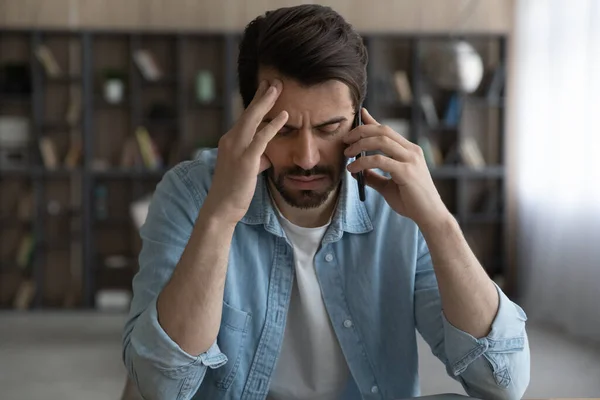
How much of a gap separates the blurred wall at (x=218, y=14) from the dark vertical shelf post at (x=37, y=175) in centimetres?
29

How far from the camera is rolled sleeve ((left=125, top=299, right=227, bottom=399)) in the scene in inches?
49.1

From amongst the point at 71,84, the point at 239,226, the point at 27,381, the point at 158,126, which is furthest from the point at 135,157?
the point at 239,226

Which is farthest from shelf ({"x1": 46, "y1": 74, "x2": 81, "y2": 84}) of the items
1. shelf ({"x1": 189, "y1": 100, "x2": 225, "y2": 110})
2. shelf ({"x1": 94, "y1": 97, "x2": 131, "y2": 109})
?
shelf ({"x1": 189, "y1": 100, "x2": 225, "y2": 110})

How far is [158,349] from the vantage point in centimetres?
125

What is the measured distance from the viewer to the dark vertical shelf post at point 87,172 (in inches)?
232

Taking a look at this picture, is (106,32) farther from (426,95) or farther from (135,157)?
(426,95)

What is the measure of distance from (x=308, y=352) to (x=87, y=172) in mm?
4815

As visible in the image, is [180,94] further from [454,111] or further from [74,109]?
[454,111]

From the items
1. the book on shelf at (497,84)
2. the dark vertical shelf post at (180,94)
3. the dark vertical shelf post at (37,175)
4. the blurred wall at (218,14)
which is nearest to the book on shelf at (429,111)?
the book on shelf at (497,84)

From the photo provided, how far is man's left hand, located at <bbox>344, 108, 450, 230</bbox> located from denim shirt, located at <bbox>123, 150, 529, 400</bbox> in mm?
164

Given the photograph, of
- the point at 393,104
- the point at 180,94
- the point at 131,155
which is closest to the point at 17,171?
the point at 131,155

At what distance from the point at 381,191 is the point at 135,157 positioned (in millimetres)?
4838

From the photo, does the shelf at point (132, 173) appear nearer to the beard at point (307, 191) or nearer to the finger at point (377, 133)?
the beard at point (307, 191)

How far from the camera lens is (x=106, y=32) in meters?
5.93
